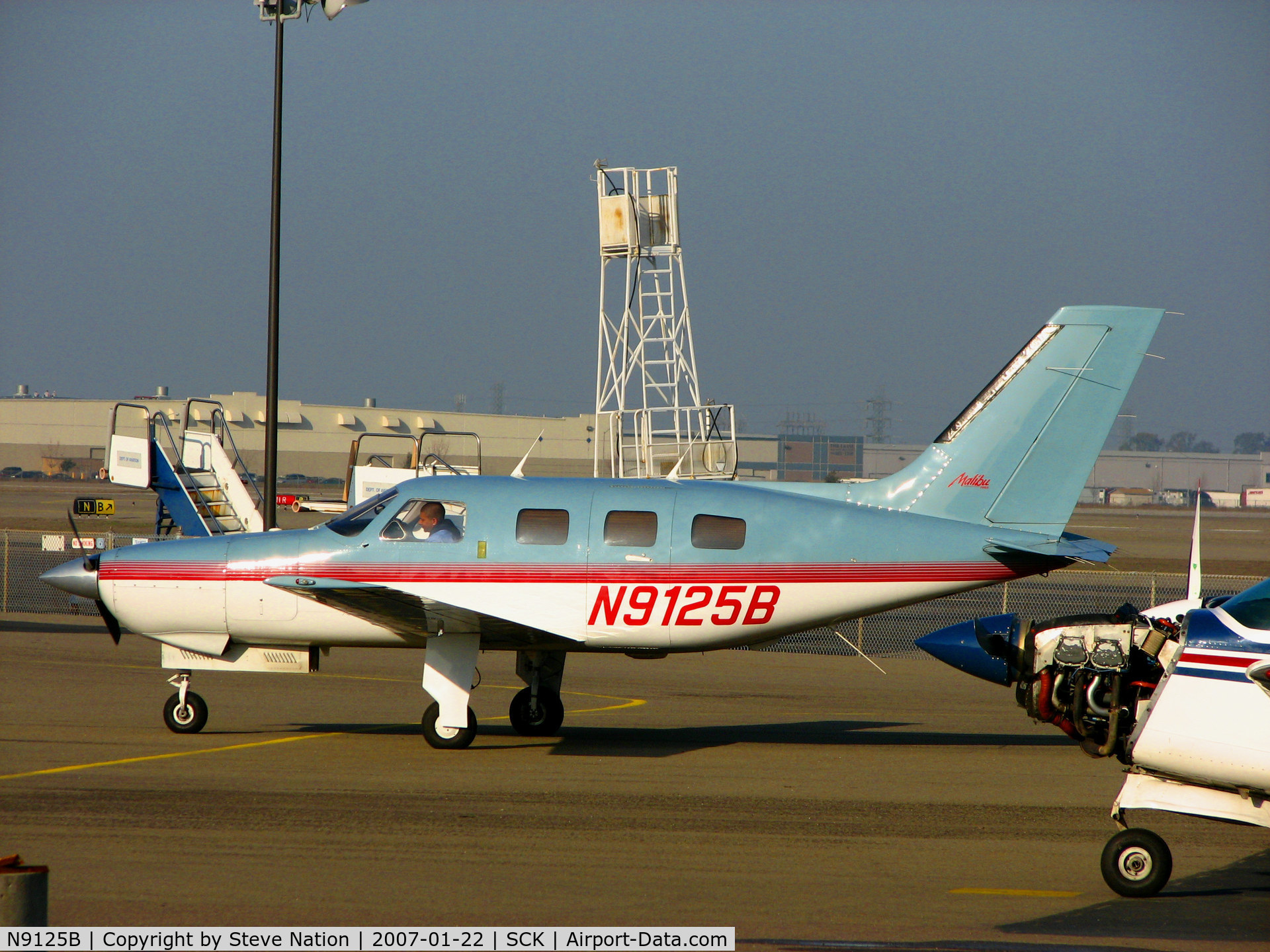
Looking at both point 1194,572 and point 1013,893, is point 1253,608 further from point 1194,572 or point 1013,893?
point 1194,572

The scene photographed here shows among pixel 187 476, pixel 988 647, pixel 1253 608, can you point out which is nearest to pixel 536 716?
pixel 988 647

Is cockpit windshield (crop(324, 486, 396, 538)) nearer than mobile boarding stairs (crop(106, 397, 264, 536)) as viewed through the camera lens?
Yes

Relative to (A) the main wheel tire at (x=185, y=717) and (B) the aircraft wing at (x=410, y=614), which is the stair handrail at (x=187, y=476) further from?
(B) the aircraft wing at (x=410, y=614)

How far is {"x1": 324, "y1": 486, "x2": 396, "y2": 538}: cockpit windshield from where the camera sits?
11633 mm

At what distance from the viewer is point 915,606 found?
19500 mm

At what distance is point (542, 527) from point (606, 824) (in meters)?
3.71

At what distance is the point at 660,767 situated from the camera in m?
10.5

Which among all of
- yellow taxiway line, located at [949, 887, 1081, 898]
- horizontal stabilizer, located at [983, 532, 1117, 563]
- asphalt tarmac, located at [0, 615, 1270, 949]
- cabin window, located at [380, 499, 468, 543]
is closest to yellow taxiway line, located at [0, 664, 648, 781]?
asphalt tarmac, located at [0, 615, 1270, 949]

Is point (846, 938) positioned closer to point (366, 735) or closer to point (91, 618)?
point (366, 735)

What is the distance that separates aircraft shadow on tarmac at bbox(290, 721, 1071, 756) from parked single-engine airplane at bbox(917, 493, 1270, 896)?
4.76 metres

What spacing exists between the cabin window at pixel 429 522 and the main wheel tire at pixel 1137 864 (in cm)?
666

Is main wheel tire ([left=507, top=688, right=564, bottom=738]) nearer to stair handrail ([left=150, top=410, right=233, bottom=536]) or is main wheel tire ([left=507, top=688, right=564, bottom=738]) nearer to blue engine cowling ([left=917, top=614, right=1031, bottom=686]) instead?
blue engine cowling ([left=917, top=614, right=1031, bottom=686])

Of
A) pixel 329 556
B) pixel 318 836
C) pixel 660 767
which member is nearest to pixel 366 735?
pixel 329 556

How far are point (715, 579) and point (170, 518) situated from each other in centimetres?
Answer: 1362
